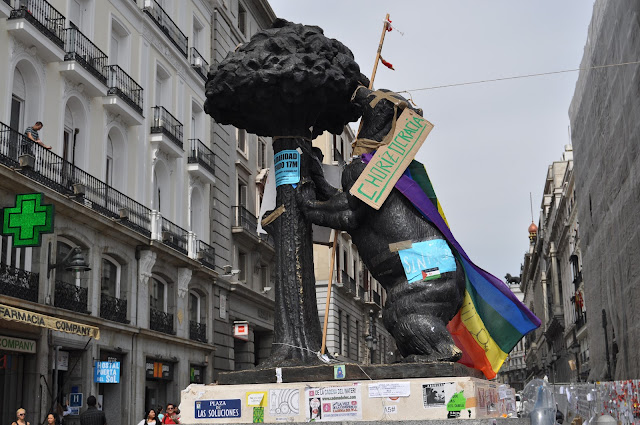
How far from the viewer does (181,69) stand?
27.5 meters

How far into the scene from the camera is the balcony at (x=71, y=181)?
56.4 feet

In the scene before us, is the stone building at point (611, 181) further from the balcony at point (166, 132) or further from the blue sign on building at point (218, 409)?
the blue sign on building at point (218, 409)

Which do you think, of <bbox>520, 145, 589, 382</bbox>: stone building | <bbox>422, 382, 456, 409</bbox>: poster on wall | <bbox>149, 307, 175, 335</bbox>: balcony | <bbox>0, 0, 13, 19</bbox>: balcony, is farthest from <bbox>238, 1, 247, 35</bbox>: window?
<bbox>422, 382, 456, 409</bbox>: poster on wall

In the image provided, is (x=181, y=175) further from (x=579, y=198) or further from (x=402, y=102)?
(x=402, y=102)

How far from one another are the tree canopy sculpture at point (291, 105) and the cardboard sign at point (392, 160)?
0.58 m

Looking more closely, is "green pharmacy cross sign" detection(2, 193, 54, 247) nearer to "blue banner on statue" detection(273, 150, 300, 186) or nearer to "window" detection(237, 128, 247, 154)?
"blue banner on statue" detection(273, 150, 300, 186)

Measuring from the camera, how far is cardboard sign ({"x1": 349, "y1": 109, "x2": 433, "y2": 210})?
5508 mm

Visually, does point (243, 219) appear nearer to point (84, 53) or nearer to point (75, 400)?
point (84, 53)

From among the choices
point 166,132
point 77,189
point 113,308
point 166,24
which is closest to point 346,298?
point 166,132

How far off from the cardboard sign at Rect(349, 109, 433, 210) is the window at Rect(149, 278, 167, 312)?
18.7 m

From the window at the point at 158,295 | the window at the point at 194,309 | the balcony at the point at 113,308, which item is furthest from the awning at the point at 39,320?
the window at the point at 194,309

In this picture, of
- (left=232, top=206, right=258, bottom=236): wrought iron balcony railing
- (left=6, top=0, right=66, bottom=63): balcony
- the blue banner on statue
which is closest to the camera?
the blue banner on statue

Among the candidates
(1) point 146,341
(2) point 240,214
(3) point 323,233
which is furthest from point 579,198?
(3) point 323,233

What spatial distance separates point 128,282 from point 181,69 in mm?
8770
